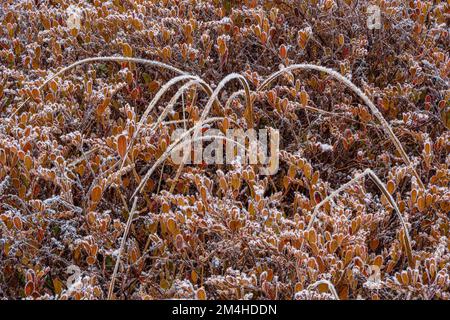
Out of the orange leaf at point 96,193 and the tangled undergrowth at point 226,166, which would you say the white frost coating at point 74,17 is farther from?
the orange leaf at point 96,193

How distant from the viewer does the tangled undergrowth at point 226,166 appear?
61.1 inches

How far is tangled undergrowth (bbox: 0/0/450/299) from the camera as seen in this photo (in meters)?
1.55

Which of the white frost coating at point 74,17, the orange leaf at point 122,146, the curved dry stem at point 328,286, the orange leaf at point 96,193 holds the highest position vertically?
the white frost coating at point 74,17

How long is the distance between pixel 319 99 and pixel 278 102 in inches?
10.0

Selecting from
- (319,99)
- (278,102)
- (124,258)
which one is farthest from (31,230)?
(319,99)

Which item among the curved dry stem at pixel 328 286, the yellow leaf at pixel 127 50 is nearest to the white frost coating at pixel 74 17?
the yellow leaf at pixel 127 50

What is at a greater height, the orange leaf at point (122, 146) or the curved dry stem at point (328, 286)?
the orange leaf at point (122, 146)

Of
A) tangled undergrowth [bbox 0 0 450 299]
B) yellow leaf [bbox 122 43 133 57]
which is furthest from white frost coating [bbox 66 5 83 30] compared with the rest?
yellow leaf [bbox 122 43 133 57]

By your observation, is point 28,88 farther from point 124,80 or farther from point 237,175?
point 237,175

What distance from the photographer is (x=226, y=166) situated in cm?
196

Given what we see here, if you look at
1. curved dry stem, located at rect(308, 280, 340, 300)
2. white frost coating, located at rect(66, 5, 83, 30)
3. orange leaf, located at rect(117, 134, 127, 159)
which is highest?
white frost coating, located at rect(66, 5, 83, 30)

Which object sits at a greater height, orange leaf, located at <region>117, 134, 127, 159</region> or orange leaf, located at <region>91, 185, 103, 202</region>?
orange leaf, located at <region>117, 134, 127, 159</region>

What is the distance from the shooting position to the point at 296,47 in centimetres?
247

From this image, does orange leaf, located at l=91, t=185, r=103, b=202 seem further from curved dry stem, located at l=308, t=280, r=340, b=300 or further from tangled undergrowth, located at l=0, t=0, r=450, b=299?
curved dry stem, located at l=308, t=280, r=340, b=300
